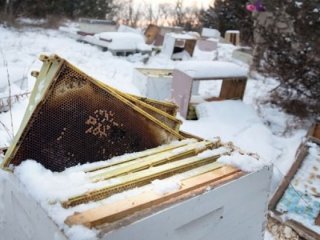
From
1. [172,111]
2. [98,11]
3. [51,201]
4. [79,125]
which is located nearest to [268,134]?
[172,111]

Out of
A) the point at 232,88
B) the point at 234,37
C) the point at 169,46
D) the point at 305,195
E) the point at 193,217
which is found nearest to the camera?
the point at 193,217

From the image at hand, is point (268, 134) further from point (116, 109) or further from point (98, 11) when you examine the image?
point (98, 11)

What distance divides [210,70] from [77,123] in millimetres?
4106

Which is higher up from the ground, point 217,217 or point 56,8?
point 217,217

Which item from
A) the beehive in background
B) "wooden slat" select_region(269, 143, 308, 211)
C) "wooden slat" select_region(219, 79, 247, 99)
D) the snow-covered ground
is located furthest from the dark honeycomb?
the beehive in background

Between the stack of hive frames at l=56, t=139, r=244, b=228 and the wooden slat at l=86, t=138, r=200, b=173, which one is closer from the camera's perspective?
the stack of hive frames at l=56, t=139, r=244, b=228

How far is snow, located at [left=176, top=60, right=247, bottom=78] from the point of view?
5.53 m

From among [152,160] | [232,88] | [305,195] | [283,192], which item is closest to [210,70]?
[232,88]

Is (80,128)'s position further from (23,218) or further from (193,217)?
(193,217)

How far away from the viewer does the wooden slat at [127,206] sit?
1.30m

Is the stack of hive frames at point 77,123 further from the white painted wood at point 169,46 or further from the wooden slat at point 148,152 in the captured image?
the white painted wood at point 169,46

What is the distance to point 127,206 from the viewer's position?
1402 millimetres

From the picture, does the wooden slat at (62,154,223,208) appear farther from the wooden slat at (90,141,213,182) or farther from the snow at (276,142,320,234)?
the snow at (276,142,320,234)

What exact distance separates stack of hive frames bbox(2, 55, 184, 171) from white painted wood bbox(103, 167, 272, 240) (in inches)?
22.8
